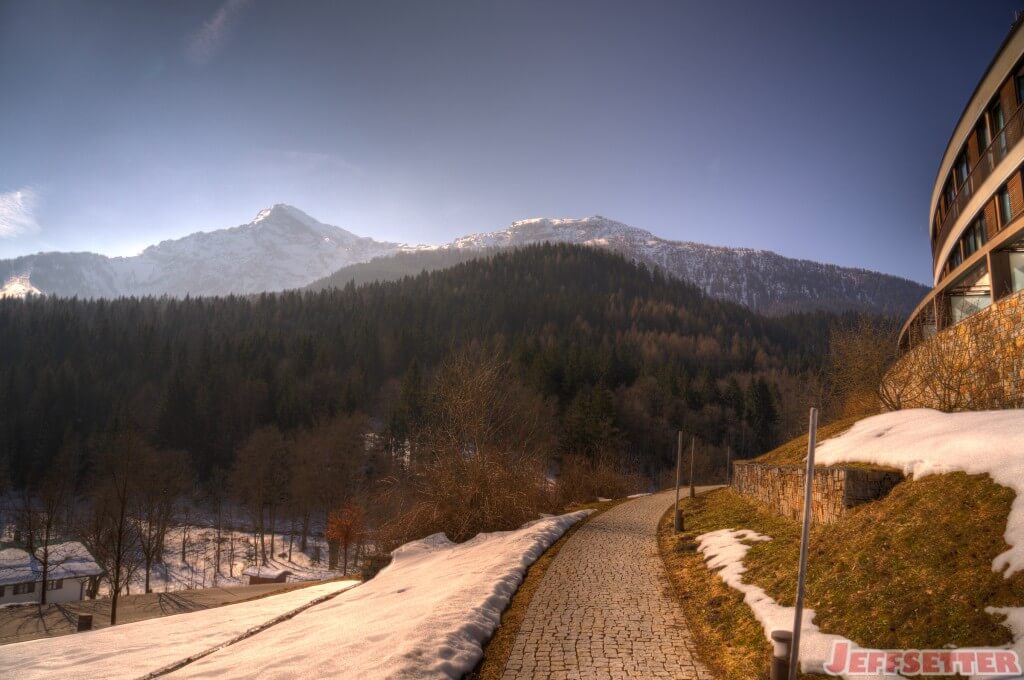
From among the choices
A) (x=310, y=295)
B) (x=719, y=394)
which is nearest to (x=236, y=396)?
(x=310, y=295)

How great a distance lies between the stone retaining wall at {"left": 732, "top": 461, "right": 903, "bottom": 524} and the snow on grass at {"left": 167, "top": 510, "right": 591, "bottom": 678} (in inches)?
263

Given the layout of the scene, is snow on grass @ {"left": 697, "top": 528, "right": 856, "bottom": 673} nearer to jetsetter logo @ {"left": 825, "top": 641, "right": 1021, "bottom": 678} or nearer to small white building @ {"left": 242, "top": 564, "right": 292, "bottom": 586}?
jetsetter logo @ {"left": 825, "top": 641, "right": 1021, "bottom": 678}

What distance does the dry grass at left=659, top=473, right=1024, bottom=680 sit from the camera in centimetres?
578

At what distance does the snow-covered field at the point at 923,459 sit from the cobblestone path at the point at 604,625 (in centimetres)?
134

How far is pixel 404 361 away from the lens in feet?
332

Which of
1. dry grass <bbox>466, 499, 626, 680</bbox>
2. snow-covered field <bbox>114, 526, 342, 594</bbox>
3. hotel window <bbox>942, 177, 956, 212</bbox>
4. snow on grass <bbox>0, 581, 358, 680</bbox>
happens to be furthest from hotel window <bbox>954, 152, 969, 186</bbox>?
snow-covered field <bbox>114, 526, 342, 594</bbox>

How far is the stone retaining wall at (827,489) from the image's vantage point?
9.76 metres

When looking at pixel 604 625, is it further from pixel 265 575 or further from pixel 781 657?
pixel 265 575

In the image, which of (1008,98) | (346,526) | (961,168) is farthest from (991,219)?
(346,526)

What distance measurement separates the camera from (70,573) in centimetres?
4331

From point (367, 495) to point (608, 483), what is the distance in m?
27.0

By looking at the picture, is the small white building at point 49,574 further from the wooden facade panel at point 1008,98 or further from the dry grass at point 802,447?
the wooden facade panel at point 1008,98

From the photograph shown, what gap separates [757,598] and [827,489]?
3.25m

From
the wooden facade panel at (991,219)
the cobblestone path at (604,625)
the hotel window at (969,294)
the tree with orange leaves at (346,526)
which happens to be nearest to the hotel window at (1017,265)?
the hotel window at (969,294)
